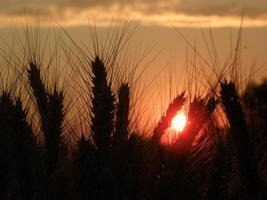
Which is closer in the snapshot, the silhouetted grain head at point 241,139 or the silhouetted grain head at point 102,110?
the silhouetted grain head at point 241,139

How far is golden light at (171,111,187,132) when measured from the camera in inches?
135

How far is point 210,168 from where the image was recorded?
140 inches

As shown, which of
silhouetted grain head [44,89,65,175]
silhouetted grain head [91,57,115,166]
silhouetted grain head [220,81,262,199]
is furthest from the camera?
silhouetted grain head [44,89,65,175]

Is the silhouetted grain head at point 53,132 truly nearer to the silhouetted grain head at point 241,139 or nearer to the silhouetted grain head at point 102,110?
the silhouetted grain head at point 102,110

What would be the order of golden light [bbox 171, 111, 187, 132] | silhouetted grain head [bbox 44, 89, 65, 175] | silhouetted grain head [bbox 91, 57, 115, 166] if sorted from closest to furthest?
silhouetted grain head [bbox 91, 57, 115, 166], golden light [bbox 171, 111, 187, 132], silhouetted grain head [bbox 44, 89, 65, 175]

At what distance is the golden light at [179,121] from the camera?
3.44m

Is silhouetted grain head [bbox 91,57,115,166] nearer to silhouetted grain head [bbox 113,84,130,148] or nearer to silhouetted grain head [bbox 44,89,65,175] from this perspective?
silhouetted grain head [bbox 113,84,130,148]

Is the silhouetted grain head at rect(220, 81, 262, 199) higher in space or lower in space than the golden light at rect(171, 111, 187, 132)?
lower

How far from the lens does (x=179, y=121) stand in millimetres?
3609

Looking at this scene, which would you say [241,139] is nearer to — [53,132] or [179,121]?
[179,121]

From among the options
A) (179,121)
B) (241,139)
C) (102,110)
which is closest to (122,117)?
(102,110)

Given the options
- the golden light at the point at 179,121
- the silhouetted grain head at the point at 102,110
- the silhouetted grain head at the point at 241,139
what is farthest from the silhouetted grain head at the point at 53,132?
the silhouetted grain head at the point at 241,139

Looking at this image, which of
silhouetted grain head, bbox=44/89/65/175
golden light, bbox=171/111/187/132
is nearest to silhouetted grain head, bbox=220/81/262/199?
golden light, bbox=171/111/187/132

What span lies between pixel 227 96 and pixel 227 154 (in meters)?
0.51
